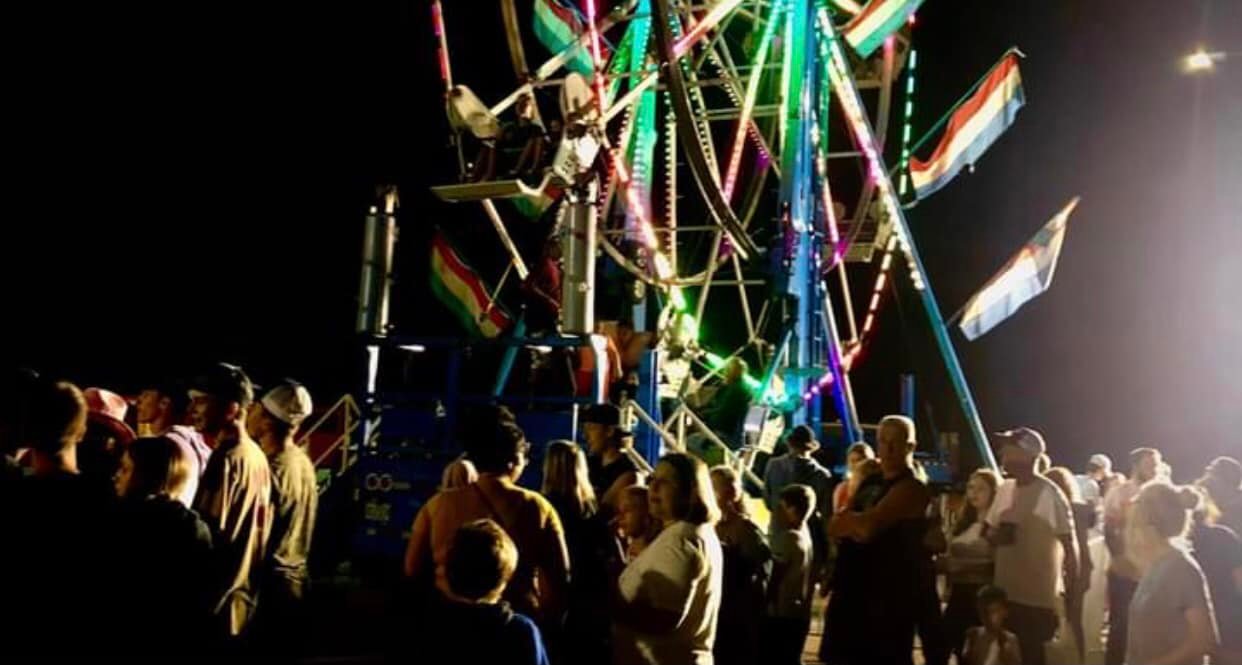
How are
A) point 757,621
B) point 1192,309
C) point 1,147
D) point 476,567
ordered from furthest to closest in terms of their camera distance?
1. point 1192,309
2. point 1,147
3. point 757,621
4. point 476,567

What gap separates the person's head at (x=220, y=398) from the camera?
4840mm

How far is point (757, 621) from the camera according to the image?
5.76 metres

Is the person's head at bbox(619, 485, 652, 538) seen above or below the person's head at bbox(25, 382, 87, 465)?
below

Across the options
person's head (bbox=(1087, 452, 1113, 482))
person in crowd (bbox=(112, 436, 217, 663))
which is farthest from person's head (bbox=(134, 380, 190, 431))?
person's head (bbox=(1087, 452, 1113, 482))

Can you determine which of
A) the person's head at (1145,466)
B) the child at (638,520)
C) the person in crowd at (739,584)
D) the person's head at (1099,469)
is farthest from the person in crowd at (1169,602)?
the person's head at (1099,469)

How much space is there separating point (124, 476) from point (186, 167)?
21.1 meters

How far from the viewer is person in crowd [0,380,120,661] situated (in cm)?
338

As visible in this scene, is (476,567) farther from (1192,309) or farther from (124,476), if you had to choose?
(1192,309)

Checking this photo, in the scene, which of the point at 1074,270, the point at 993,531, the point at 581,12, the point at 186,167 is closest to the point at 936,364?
the point at 1074,270

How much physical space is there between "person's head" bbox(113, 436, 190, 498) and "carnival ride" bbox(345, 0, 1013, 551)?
3794 millimetres

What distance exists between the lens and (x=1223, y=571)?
5715mm

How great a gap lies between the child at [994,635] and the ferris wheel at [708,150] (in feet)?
11.3

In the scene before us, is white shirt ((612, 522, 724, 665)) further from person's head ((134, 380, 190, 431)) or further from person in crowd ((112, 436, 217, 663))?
person's head ((134, 380, 190, 431))

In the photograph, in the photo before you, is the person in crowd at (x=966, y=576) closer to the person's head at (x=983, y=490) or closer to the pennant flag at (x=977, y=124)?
the person's head at (x=983, y=490)
